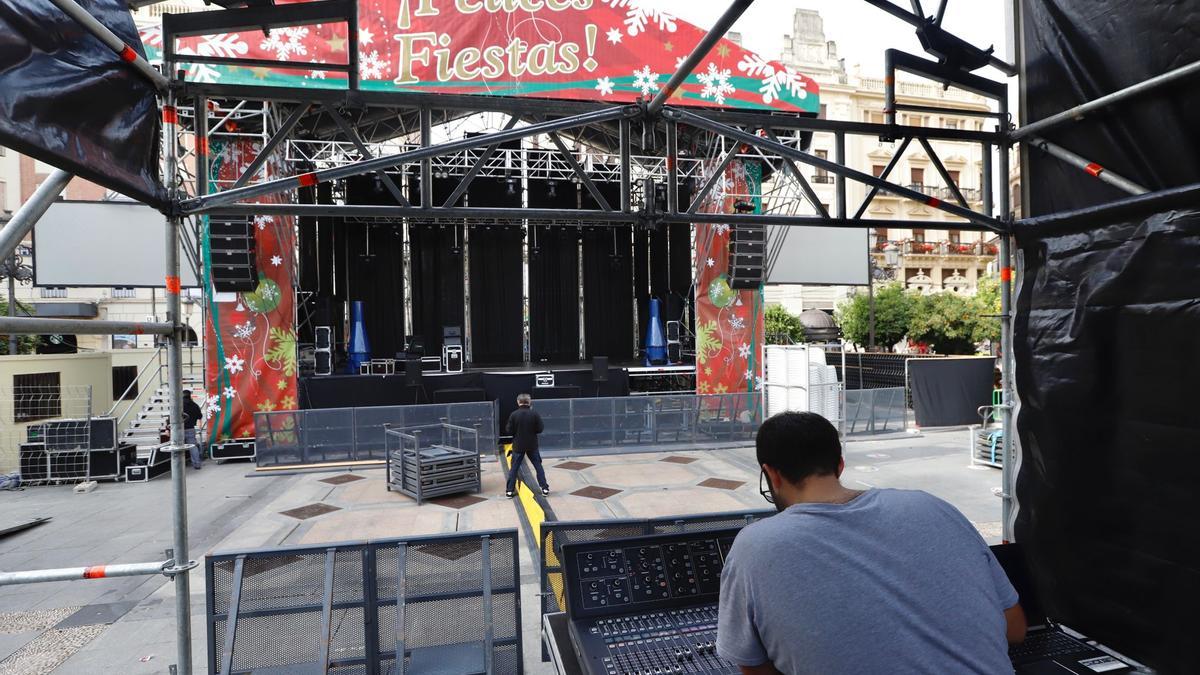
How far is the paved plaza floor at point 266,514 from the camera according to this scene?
5555mm

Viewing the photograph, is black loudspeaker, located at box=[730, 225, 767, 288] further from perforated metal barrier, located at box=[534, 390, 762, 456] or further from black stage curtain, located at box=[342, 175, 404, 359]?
black stage curtain, located at box=[342, 175, 404, 359]

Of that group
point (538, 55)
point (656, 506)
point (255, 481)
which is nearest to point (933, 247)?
point (538, 55)

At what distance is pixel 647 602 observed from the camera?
2.88 metres

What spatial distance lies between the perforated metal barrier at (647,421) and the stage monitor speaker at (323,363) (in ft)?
A: 24.0

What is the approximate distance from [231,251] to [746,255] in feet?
39.5

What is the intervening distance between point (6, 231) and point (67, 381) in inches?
689

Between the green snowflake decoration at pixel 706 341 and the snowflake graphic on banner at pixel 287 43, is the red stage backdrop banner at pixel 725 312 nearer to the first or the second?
the green snowflake decoration at pixel 706 341

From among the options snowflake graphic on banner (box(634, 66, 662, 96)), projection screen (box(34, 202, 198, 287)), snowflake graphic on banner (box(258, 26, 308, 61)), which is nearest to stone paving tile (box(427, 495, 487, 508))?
projection screen (box(34, 202, 198, 287))

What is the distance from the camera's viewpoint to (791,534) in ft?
5.33

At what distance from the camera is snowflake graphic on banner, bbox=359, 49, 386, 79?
12.7 metres

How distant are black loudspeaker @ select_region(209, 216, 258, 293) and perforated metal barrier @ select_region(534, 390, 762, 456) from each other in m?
6.96

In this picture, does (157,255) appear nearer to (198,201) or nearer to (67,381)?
(67,381)

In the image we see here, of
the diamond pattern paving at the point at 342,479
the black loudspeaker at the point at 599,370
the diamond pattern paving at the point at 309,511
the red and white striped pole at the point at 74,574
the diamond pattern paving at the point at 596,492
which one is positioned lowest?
the diamond pattern paving at the point at 596,492

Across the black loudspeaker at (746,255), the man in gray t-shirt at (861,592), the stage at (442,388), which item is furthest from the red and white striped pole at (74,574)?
the black loudspeaker at (746,255)
